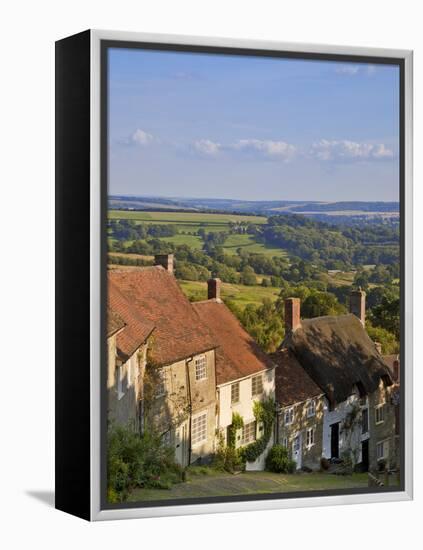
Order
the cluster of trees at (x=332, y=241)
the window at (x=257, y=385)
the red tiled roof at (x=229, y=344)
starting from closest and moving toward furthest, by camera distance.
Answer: the red tiled roof at (x=229, y=344) → the window at (x=257, y=385) → the cluster of trees at (x=332, y=241)

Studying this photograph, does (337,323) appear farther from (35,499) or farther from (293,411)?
(35,499)

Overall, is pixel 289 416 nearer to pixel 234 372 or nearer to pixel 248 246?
pixel 234 372

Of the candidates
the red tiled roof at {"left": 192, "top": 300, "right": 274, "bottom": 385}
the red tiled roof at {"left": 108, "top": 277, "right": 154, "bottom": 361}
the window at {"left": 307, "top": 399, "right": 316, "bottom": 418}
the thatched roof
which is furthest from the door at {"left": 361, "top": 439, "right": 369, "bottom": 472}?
the red tiled roof at {"left": 108, "top": 277, "right": 154, "bottom": 361}

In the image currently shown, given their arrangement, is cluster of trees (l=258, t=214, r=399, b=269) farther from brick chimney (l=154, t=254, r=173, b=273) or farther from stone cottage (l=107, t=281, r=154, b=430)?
stone cottage (l=107, t=281, r=154, b=430)

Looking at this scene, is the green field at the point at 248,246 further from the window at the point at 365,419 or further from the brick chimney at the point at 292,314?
the window at the point at 365,419

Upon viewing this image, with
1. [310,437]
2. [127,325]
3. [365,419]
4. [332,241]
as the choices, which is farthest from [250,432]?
[332,241]

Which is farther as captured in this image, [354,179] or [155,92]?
[354,179]

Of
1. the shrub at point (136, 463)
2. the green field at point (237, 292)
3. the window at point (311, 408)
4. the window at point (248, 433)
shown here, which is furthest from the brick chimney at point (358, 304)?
the shrub at point (136, 463)

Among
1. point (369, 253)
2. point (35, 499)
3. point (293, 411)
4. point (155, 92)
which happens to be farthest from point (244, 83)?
point (35, 499)
